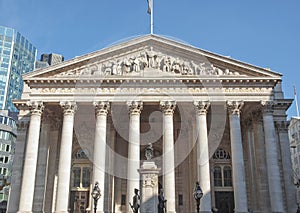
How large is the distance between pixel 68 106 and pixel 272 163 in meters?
19.3

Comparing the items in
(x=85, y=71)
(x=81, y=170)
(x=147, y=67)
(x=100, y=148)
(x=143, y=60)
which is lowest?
(x=81, y=170)

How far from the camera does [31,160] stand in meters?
32.3

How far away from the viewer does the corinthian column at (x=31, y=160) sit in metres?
31.2

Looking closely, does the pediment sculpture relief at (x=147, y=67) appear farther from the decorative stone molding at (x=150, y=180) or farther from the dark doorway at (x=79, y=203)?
the dark doorway at (x=79, y=203)

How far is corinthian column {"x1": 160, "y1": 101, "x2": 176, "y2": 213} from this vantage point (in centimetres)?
3066

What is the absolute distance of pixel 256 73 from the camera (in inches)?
1342

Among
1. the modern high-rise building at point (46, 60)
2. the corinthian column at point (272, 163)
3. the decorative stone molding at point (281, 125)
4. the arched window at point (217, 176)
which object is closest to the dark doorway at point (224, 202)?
the arched window at point (217, 176)

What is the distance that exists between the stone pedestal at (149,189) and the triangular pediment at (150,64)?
40.4ft

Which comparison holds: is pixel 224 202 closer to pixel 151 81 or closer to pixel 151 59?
pixel 151 81

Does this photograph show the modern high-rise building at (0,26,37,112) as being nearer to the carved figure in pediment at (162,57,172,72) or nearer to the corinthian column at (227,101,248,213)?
the carved figure in pediment at (162,57,172,72)

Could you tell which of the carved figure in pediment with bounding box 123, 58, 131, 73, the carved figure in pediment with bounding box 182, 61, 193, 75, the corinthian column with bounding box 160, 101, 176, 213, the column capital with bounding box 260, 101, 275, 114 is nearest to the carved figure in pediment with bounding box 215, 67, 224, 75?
the carved figure in pediment with bounding box 182, 61, 193, 75

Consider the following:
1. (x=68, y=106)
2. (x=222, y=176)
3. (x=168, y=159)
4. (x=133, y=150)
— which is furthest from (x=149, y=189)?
(x=222, y=176)

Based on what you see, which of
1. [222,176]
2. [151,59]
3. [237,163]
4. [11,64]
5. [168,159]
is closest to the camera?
[168,159]

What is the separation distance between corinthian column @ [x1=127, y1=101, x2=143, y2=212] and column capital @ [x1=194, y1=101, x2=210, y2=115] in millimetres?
5211
